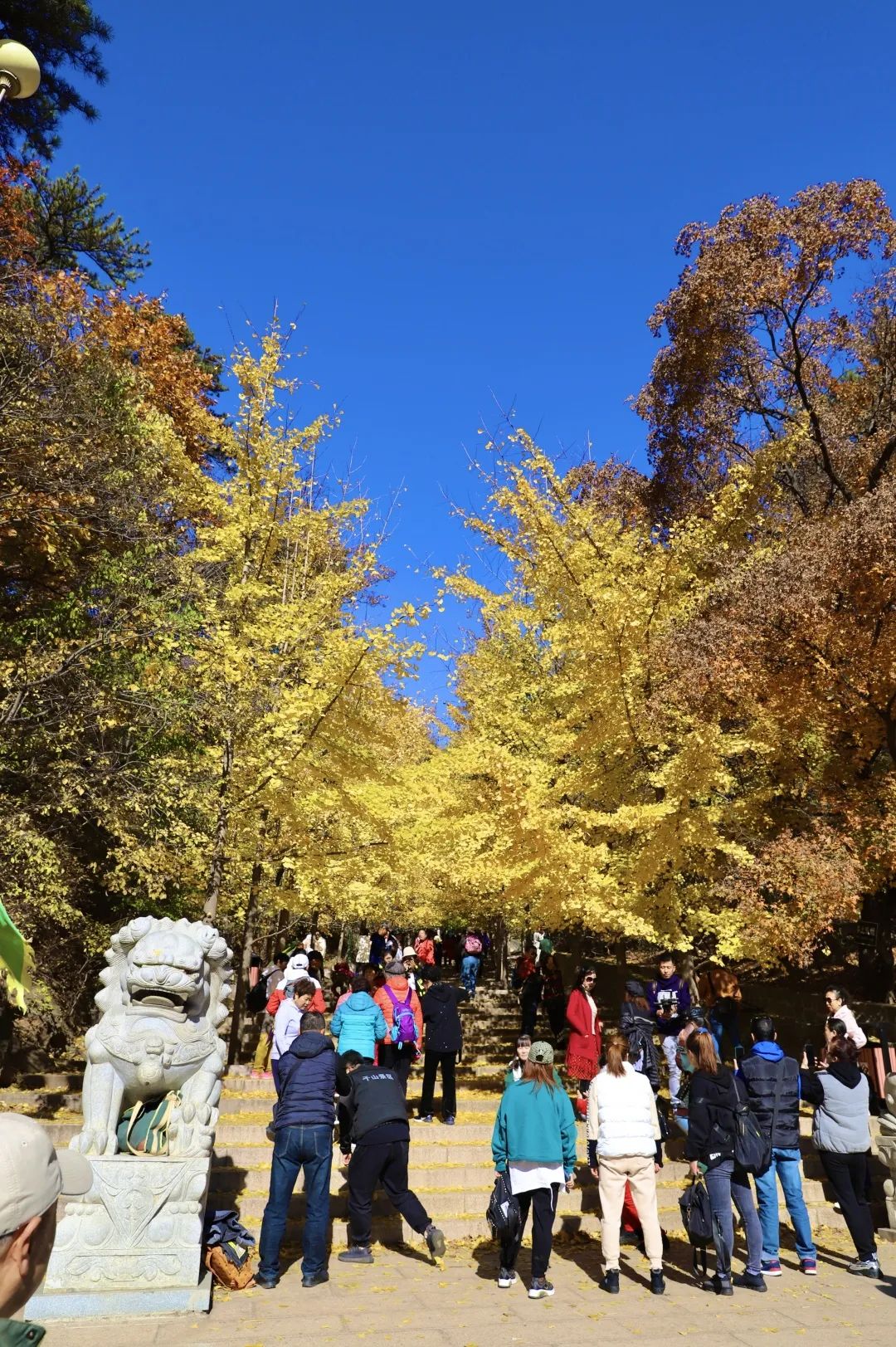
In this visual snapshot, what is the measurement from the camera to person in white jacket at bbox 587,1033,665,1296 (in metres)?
5.87

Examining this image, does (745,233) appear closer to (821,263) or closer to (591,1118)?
(821,263)

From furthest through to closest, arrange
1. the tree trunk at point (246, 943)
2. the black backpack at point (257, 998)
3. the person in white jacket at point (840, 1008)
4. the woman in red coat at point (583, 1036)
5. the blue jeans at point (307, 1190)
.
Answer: the black backpack at point (257, 998) < the tree trunk at point (246, 943) < the woman in red coat at point (583, 1036) < the person in white jacket at point (840, 1008) < the blue jeans at point (307, 1190)

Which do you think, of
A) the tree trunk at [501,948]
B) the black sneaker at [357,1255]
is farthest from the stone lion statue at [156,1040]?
the tree trunk at [501,948]

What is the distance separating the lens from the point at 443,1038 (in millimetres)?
8719

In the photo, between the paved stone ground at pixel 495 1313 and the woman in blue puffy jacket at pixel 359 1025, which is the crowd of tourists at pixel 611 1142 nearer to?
the woman in blue puffy jacket at pixel 359 1025

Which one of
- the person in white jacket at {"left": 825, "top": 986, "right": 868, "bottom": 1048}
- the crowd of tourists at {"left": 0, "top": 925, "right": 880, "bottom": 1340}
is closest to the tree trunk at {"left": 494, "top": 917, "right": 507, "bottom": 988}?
the person in white jacket at {"left": 825, "top": 986, "right": 868, "bottom": 1048}

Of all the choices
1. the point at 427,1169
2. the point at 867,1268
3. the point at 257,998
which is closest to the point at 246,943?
the point at 257,998

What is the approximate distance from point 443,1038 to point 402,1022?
19.1 inches

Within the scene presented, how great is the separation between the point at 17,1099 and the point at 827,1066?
906 cm

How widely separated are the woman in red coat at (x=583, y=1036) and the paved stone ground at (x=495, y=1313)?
7.94 feet

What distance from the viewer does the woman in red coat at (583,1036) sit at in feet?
29.2

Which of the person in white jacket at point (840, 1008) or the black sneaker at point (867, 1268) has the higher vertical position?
the person in white jacket at point (840, 1008)

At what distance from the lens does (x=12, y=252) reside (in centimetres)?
1312

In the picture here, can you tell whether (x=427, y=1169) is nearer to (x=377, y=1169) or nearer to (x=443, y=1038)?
(x=443, y=1038)
